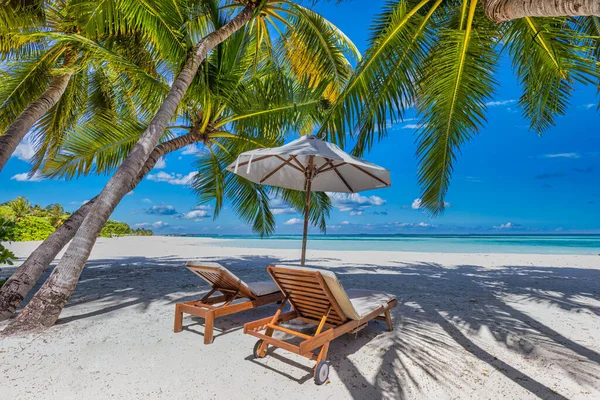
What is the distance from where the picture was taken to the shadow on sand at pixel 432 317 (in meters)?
2.41

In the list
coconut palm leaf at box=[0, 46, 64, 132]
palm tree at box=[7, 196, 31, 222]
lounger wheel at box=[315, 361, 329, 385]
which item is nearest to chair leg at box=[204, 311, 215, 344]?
lounger wheel at box=[315, 361, 329, 385]

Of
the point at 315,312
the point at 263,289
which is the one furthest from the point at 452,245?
the point at 315,312

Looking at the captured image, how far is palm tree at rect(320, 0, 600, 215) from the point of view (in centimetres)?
461

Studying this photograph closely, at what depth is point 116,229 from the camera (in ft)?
78.4

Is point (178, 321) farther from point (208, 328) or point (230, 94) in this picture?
point (230, 94)

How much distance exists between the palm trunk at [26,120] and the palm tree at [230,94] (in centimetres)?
143

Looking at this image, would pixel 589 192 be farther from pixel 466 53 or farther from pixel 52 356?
pixel 52 356

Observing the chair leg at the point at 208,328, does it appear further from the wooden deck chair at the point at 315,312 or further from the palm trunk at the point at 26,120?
the palm trunk at the point at 26,120

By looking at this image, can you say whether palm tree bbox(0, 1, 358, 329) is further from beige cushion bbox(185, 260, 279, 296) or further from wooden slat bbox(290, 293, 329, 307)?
wooden slat bbox(290, 293, 329, 307)

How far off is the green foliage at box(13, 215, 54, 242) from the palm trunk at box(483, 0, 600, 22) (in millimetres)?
16614

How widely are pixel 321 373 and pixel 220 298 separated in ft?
5.19

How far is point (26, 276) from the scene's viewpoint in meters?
3.53

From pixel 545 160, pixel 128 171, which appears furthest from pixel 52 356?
pixel 545 160

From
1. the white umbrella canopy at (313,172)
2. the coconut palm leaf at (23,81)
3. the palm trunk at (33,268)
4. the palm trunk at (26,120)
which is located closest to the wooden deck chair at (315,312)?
the white umbrella canopy at (313,172)
